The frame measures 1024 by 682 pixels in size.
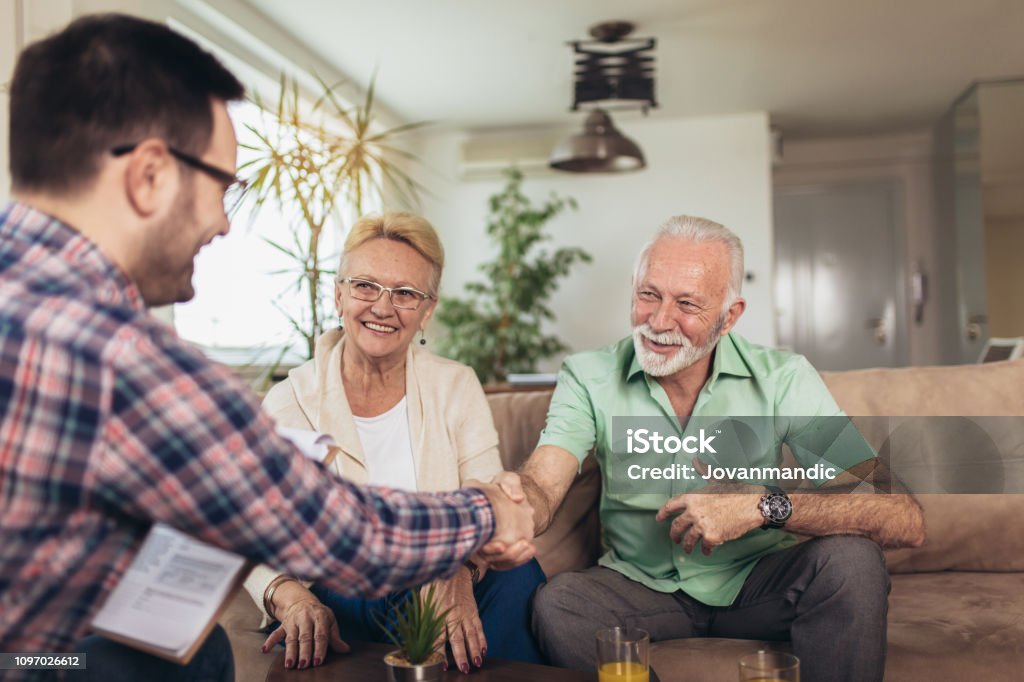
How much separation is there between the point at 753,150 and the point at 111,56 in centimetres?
600

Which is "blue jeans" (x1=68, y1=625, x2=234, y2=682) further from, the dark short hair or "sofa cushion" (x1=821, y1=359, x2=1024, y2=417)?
"sofa cushion" (x1=821, y1=359, x2=1024, y2=417)

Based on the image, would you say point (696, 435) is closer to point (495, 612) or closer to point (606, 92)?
point (495, 612)

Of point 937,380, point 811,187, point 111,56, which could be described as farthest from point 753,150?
point 111,56

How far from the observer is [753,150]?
Answer: 252 inches

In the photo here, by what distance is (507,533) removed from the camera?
120 cm

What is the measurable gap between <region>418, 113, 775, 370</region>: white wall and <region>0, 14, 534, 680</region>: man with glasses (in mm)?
5623

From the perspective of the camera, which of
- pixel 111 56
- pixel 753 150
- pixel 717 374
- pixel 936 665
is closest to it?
pixel 111 56

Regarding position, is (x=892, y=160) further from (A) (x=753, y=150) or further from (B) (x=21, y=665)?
(B) (x=21, y=665)

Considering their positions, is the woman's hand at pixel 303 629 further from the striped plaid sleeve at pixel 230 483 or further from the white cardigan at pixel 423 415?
the striped plaid sleeve at pixel 230 483

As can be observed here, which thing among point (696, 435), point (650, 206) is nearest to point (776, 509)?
point (696, 435)

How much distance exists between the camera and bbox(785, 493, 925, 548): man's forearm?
5.45 ft


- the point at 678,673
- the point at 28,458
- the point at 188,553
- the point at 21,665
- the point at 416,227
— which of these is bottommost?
the point at 678,673

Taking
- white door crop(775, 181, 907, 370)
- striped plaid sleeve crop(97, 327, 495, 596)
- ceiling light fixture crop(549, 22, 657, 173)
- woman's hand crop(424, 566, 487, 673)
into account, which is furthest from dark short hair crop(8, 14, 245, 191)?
white door crop(775, 181, 907, 370)

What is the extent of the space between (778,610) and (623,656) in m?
0.66
